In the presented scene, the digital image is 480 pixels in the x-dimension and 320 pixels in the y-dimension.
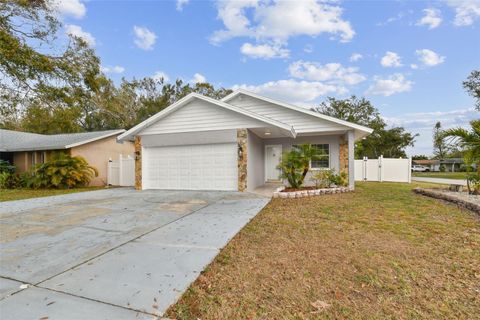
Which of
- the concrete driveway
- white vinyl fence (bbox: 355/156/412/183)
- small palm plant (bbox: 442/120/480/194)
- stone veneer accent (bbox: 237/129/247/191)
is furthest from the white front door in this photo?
the concrete driveway

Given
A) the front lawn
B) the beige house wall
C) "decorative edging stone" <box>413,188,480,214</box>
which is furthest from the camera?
the beige house wall

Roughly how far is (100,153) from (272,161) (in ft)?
37.4

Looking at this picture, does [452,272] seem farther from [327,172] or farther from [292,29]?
[292,29]

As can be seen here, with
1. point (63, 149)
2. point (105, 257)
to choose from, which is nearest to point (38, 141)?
point (63, 149)

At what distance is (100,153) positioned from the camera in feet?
53.7

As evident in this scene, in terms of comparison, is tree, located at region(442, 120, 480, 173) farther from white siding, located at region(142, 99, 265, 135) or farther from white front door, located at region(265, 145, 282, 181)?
white front door, located at region(265, 145, 282, 181)

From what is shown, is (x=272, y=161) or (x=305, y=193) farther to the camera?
(x=272, y=161)

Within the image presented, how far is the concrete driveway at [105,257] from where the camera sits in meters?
2.41

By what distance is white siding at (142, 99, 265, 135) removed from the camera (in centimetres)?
1041

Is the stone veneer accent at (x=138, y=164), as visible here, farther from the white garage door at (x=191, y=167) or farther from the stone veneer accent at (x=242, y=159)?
the stone veneer accent at (x=242, y=159)

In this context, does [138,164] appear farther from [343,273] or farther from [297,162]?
[343,273]

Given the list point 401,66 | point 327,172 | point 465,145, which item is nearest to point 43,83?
point 327,172

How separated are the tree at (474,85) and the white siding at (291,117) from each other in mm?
21457

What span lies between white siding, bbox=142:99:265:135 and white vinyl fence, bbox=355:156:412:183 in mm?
10493
